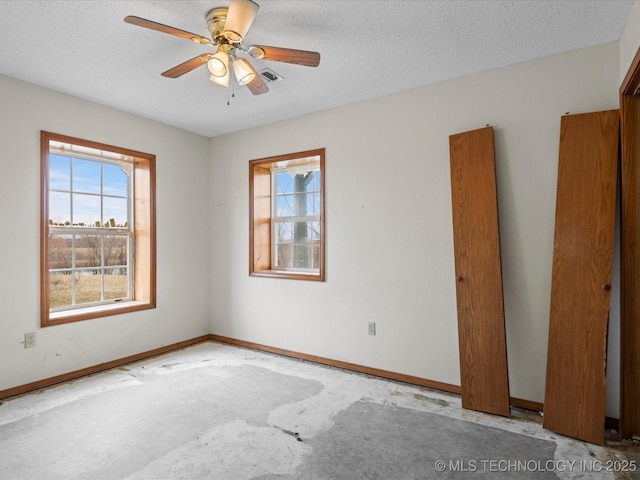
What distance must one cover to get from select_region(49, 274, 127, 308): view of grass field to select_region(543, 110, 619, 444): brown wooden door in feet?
13.2

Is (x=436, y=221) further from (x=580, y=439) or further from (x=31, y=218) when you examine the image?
(x=31, y=218)

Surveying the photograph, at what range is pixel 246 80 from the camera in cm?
230

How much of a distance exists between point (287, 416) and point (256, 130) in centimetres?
307

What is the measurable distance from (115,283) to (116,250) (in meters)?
0.36

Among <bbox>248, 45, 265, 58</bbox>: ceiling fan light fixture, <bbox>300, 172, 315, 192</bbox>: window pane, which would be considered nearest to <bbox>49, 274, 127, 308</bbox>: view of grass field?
<bbox>300, 172, 315, 192</bbox>: window pane

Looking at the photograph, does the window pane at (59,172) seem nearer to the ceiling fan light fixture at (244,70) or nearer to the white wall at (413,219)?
the white wall at (413,219)

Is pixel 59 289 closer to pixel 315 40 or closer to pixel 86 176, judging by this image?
pixel 86 176

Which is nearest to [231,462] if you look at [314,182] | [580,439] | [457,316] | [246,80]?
[457,316]

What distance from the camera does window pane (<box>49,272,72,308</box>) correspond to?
3381 millimetres

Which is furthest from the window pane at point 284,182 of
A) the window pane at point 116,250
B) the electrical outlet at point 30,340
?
the electrical outlet at point 30,340

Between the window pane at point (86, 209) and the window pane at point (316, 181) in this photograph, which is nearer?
the window pane at point (86, 209)

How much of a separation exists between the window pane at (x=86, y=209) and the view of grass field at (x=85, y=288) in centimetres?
55

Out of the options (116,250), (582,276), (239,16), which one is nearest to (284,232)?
(116,250)

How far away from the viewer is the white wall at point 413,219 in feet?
8.63
